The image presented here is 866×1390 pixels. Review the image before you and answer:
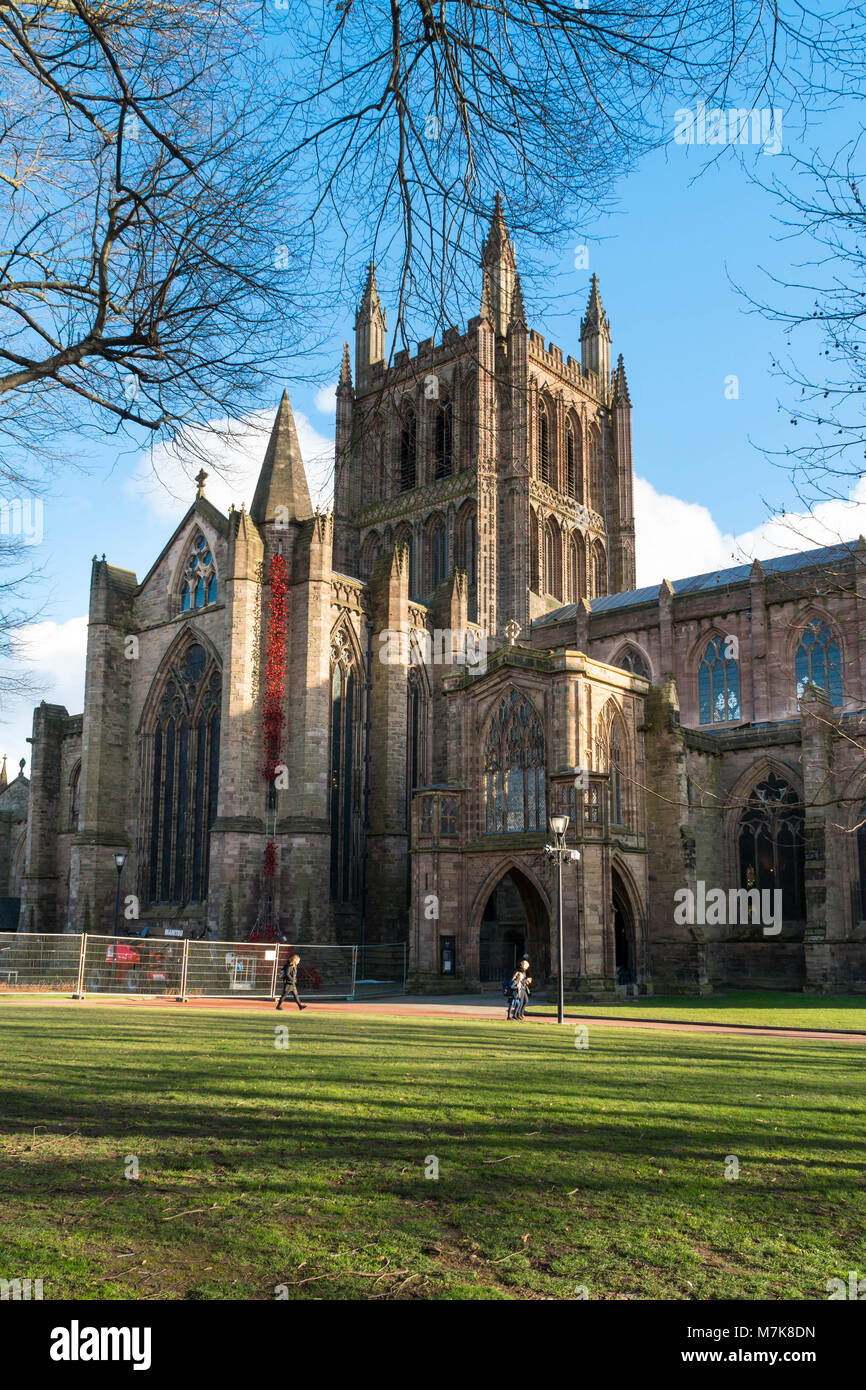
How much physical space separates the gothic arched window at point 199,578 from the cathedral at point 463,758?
0.13 m

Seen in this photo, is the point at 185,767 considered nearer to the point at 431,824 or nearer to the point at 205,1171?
the point at 431,824

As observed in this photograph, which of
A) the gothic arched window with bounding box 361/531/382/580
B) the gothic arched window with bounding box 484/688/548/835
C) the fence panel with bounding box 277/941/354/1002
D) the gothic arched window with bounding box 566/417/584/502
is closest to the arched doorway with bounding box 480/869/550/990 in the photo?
the gothic arched window with bounding box 484/688/548/835

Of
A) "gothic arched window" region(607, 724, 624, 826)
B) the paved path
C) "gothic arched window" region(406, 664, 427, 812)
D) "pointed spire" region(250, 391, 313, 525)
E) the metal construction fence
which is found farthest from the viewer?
"gothic arched window" region(406, 664, 427, 812)

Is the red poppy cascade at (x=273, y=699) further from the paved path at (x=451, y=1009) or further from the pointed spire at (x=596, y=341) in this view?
the pointed spire at (x=596, y=341)

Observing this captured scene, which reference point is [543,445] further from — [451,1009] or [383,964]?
[451,1009]

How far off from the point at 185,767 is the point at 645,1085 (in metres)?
32.6

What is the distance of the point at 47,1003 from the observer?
23.9m

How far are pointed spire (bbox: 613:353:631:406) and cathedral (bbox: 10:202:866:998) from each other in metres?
11.5

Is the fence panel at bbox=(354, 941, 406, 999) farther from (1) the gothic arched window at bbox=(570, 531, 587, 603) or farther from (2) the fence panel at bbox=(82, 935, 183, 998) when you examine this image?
(1) the gothic arched window at bbox=(570, 531, 587, 603)

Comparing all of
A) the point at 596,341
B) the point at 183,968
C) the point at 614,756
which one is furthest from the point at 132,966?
the point at 596,341

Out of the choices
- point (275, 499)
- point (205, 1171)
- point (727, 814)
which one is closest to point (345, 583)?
point (275, 499)

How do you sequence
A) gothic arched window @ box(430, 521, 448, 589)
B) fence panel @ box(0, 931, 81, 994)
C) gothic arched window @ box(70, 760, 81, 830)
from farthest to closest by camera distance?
gothic arched window @ box(430, 521, 448, 589)
gothic arched window @ box(70, 760, 81, 830)
fence panel @ box(0, 931, 81, 994)

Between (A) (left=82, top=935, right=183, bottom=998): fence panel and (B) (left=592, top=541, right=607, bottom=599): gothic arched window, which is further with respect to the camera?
(B) (left=592, top=541, right=607, bottom=599): gothic arched window

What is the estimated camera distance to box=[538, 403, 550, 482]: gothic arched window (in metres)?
59.0
